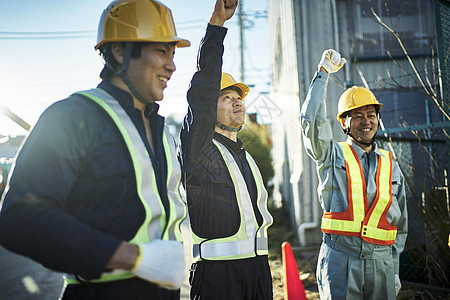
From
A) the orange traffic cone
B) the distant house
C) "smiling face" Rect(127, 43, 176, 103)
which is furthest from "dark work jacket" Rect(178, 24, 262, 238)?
the distant house

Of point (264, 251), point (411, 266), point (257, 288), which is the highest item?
point (264, 251)

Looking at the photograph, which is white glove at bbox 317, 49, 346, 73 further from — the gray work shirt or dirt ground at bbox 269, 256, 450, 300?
dirt ground at bbox 269, 256, 450, 300

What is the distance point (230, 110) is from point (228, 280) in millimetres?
1262

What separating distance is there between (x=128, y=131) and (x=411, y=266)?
500 centimetres

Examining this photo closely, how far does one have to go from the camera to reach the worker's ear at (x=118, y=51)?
1.67 m

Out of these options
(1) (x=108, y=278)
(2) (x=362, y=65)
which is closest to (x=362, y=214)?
(1) (x=108, y=278)

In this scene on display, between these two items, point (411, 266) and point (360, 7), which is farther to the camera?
point (360, 7)

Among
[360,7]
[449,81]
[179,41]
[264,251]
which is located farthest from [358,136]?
[360,7]

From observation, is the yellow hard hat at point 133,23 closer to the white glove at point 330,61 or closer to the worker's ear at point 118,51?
the worker's ear at point 118,51

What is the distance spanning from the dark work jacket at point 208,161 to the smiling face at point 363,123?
1.25 m

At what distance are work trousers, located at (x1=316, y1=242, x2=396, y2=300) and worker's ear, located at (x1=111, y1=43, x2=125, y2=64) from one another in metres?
2.33

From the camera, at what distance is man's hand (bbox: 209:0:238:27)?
7.14ft

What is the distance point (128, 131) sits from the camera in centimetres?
153

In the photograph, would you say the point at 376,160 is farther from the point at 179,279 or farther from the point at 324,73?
the point at 179,279
